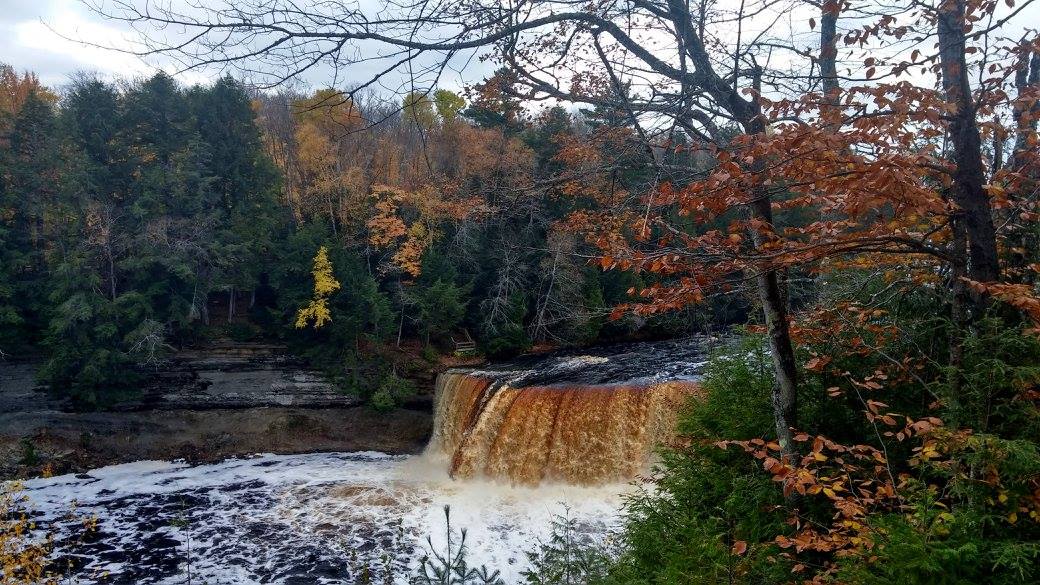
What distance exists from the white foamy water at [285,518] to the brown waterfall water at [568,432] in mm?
416

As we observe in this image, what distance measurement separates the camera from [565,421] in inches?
557

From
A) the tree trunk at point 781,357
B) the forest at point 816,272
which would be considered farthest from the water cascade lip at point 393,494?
the tree trunk at point 781,357

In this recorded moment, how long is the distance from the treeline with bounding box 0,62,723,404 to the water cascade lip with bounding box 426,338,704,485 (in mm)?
2821

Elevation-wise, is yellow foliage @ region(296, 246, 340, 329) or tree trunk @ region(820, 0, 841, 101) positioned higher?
tree trunk @ region(820, 0, 841, 101)

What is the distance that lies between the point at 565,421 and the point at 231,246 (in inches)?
526

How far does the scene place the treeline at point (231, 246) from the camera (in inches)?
740

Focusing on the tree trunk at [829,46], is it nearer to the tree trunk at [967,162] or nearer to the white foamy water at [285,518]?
the tree trunk at [967,162]

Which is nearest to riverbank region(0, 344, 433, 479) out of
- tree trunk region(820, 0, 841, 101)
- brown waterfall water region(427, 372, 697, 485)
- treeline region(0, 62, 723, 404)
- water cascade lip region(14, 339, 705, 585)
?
treeline region(0, 62, 723, 404)

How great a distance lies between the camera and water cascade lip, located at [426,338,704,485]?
44.1 feet

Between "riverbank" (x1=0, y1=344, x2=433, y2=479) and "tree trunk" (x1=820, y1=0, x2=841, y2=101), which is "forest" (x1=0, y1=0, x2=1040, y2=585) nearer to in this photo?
"tree trunk" (x1=820, y1=0, x2=841, y2=101)

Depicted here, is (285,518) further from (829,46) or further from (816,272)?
(829,46)

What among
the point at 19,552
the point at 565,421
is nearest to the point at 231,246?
the point at 19,552

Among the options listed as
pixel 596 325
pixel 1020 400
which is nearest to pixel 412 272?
pixel 596 325

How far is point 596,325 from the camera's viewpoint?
73.2 ft
